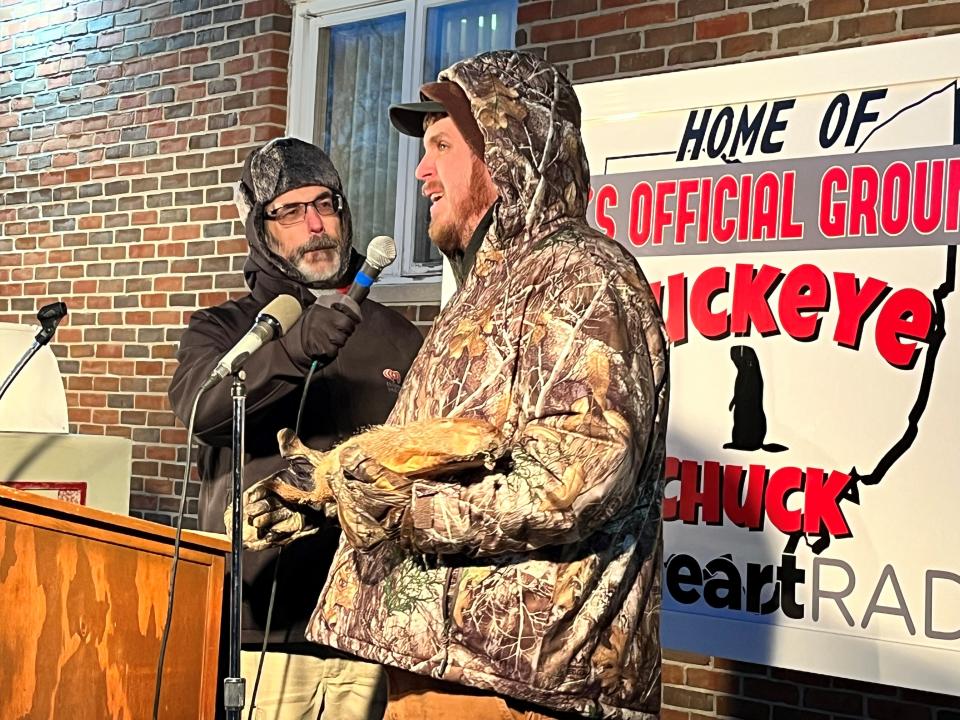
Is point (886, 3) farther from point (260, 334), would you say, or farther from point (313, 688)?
point (313, 688)

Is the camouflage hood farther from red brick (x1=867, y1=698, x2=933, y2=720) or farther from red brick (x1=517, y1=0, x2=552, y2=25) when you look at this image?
red brick (x1=517, y1=0, x2=552, y2=25)

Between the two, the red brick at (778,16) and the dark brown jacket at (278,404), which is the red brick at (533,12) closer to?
the red brick at (778,16)

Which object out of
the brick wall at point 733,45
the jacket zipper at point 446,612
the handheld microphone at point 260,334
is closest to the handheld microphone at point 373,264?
the handheld microphone at point 260,334

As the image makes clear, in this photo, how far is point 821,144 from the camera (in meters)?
3.46

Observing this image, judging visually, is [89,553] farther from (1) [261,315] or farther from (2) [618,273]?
(2) [618,273]

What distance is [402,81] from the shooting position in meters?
5.77

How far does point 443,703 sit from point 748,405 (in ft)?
5.46

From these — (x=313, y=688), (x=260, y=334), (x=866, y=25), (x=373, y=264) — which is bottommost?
(x=313, y=688)

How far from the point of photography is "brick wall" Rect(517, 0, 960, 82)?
407 centimetres

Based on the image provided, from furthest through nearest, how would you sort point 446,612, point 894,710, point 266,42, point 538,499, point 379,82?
point 266,42 → point 379,82 → point 894,710 → point 446,612 → point 538,499

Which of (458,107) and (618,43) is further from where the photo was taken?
(618,43)

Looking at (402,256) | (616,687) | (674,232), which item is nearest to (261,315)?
(616,687)

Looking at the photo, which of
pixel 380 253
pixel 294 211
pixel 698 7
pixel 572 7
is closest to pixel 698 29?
pixel 698 7

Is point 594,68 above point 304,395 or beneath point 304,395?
above
